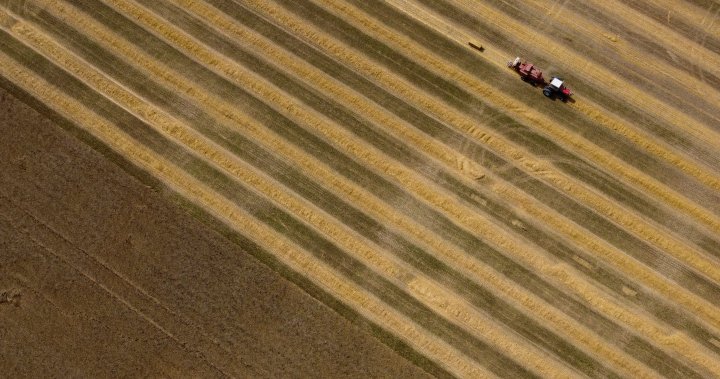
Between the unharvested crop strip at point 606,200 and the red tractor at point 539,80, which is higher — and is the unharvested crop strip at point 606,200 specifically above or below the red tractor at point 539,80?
below

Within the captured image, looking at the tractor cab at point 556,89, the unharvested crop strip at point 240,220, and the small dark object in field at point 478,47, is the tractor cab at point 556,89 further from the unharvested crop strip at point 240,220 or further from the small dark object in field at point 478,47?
the unharvested crop strip at point 240,220

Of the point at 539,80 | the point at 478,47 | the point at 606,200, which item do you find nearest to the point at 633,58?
the point at 539,80

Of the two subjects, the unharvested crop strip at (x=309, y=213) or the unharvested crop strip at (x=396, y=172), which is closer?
the unharvested crop strip at (x=309, y=213)

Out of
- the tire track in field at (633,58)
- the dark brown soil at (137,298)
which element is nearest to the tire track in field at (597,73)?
the tire track in field at (633,58)

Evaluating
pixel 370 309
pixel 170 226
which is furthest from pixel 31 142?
pixel 370 309

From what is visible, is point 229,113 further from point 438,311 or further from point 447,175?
point 438,311

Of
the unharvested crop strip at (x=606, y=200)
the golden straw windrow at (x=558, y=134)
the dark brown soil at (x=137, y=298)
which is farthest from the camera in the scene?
the golden straw windrow at (x=558, y=134)

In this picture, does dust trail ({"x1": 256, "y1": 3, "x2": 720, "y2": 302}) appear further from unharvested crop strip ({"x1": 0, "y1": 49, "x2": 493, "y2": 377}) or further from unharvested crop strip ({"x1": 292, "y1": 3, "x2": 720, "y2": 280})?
unharvested crop strip ({"x1": 0, "y1": 49, "x2": 493, "y2": 377})
